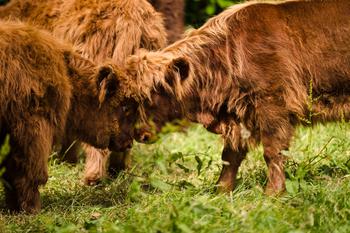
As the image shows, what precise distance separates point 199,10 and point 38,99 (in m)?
7.36

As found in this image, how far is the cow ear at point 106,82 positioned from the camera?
671 cm

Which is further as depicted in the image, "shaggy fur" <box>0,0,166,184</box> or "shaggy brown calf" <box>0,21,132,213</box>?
"shaggy fur" <box>0,0,166,184</box>

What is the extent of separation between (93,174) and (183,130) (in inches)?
131

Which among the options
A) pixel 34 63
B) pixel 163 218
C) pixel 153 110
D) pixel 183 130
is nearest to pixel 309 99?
pixel 153 110

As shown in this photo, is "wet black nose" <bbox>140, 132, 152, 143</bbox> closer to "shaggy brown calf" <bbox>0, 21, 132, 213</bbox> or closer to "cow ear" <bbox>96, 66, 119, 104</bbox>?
"shaggy brown calf" <bbox>0, 21, 132, 213</bbox>

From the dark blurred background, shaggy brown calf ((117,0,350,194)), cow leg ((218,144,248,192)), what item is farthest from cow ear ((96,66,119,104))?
the dark blurred background

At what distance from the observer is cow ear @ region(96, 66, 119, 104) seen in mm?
6707

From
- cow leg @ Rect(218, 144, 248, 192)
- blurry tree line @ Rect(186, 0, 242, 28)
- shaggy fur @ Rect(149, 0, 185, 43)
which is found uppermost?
shaggy fur @ Rect(149, 0, 185, 43)

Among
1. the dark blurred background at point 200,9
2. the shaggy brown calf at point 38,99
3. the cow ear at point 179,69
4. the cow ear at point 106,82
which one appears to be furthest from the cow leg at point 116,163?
the dark blurred background at point 200,9

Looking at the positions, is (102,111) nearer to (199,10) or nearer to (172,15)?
(172,15)

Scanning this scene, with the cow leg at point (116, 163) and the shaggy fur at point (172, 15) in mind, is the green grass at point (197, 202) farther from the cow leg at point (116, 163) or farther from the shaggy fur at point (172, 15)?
the shaggy fur at point (172, 15)

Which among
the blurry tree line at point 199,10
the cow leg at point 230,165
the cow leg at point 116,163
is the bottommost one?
the cow leg at point 116,163

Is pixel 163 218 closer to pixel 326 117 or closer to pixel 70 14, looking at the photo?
pixel 326 117

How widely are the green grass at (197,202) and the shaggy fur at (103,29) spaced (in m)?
0.72
